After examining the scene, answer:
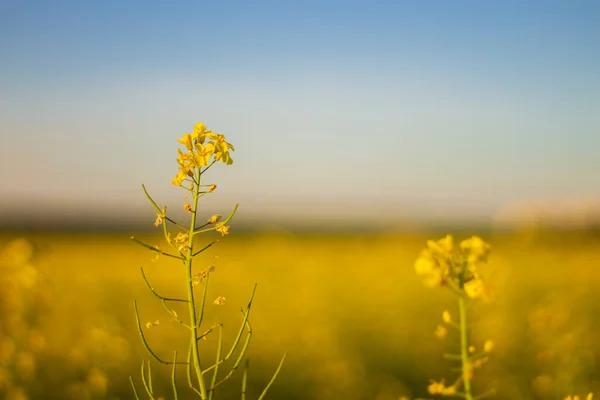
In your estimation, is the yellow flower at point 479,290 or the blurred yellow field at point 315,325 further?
the blurred yellow field at point 315,325

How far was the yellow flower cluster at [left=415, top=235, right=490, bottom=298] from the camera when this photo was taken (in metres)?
1.90

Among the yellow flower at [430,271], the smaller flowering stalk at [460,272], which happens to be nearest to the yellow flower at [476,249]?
the smaller flowering stalk at [460,272]

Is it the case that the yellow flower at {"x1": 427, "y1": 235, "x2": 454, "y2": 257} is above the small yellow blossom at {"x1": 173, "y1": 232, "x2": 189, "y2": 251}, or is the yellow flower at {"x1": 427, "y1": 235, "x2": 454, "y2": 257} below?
above

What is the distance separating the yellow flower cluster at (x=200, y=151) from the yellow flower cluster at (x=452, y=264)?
0.67 m

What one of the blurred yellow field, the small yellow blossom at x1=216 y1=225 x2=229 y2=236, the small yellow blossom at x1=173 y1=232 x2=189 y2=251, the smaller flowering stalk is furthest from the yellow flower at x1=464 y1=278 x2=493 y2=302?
the small yellow blossom at x1=173 y1=232 x2=189 y2=251

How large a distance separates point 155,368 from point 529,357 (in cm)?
423

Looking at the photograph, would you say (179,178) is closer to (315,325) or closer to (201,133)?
(201,133)

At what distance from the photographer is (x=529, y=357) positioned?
23.3 feet

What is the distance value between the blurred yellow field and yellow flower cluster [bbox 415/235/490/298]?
564 millimetres

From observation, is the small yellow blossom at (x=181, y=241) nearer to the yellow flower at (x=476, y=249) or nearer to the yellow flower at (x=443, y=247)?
the yellow flower at (x=443, y=247)

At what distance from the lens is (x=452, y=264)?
1.92 metres

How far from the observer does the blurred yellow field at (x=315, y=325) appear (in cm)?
455

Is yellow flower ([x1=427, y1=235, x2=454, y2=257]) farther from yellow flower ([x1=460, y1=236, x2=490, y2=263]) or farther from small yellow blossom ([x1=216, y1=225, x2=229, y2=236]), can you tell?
small yellow blossom ([x1=216, y1=225, x2=229, y2=236])

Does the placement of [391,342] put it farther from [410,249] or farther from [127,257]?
[127,257]
